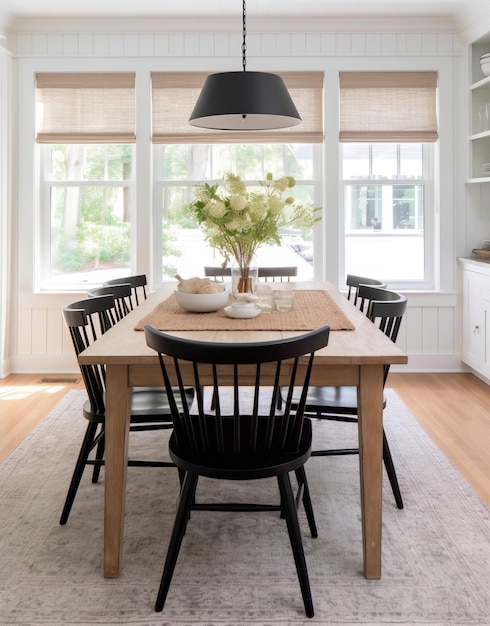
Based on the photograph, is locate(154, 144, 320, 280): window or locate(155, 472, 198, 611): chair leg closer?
locate(155, 472, 198, 611): chair leg

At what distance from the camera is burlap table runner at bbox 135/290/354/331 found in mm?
2504

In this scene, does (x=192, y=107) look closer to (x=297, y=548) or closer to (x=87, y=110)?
(x=87, y=110)

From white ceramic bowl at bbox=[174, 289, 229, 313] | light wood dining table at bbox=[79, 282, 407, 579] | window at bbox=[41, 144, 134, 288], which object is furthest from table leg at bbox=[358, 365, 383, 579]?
window at bbox=[41, 144, 134, 288]

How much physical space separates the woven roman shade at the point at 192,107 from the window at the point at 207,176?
143 mm

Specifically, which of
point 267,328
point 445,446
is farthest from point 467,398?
point 267,328

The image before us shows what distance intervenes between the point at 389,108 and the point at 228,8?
142cm

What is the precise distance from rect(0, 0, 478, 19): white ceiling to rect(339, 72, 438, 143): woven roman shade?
1.46 ft

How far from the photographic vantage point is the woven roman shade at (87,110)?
5000 millimetres

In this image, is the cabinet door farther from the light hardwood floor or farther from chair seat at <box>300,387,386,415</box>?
chair seat at <box>300,387,386,415</box>

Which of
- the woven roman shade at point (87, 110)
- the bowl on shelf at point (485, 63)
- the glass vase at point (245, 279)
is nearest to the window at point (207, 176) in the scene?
the woven roman shade at point (87, 110)

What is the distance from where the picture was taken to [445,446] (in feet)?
11.3

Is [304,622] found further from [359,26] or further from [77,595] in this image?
[359,26]

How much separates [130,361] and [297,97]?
3577 millimetres

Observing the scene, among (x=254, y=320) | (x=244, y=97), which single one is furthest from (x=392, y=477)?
(x=244, y=97)
